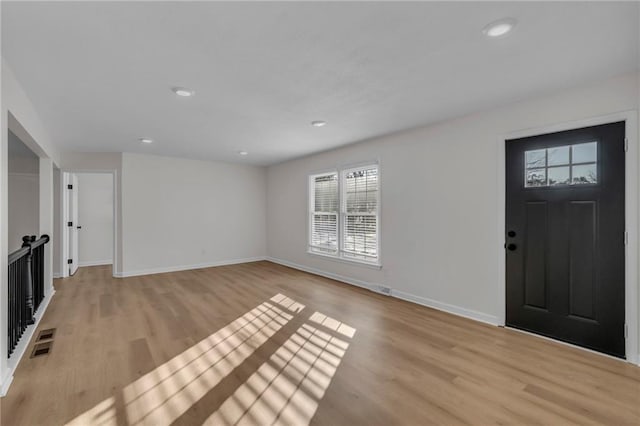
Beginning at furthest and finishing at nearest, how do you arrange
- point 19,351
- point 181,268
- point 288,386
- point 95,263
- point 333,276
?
1. point 95,263
2. point 181,268
3. point 333,276
4. point 19,351
5. point 288,386

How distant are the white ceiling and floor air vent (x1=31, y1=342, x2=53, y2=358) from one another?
239 centimetres

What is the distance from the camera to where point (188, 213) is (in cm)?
658

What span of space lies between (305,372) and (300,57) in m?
2.44

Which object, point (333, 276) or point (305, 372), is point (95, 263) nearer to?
point (333, 276)

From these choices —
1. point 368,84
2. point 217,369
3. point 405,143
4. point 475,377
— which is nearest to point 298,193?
point 405,143

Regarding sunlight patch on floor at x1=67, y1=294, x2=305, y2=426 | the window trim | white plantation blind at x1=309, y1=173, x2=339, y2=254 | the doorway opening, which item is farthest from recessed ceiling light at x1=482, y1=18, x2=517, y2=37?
the doorway opening

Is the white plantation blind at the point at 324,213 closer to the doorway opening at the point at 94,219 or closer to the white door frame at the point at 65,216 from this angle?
the white door frame at the point at 65,216

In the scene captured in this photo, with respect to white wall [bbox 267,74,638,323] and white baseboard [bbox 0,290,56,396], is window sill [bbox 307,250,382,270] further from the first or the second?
white baseboard [bbox 0,290,56,396]

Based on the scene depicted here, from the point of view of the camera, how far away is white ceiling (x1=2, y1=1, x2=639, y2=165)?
1742 millimetres

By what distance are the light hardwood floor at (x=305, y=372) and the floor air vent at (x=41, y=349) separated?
70 mm

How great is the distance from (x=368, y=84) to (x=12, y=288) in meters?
3.65

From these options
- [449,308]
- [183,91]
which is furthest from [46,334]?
[449,308]

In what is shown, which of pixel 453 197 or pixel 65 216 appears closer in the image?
pixel 453 197

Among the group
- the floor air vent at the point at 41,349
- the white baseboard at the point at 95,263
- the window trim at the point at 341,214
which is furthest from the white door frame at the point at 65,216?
the window trim at the point at 341,214
